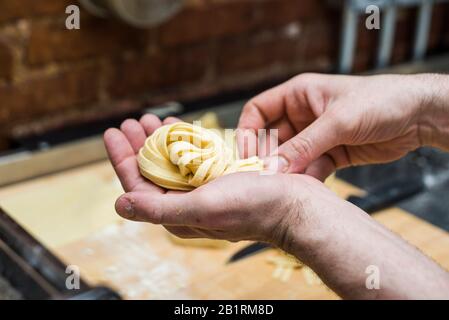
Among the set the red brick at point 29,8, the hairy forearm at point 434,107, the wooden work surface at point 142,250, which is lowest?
the wooden work surface at point 142,250

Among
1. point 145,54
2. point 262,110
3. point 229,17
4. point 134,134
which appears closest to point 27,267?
point 134,134

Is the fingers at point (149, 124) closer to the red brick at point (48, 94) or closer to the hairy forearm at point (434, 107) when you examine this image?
the hairy forearm at point (434, 107)

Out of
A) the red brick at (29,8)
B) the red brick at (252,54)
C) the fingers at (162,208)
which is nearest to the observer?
the fingers at (162,208)

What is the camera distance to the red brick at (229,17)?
5.35ft

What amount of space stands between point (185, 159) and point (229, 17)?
968 mm

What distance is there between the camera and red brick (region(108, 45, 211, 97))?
159 centimetres

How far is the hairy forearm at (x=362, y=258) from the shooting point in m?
0.64

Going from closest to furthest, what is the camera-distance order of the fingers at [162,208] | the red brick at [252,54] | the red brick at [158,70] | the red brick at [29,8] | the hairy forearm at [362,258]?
the hairy forearm at [362,258] < the fingers at [162,208] < the red brick at [29,8] < the red brick at [158,70] < the red brick at [252,54]

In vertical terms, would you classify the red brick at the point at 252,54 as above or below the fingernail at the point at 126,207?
above

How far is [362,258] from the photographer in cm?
68

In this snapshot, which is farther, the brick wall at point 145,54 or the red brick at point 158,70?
the red brick at point 158,70

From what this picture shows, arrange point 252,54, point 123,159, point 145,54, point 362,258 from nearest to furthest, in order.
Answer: point 362,258 → point 123,159 → point 145,54 → point 252,54

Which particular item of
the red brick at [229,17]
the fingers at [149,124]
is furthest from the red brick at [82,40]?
the fingers at [149,124]

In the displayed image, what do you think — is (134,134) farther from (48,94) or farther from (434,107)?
(48,94)
